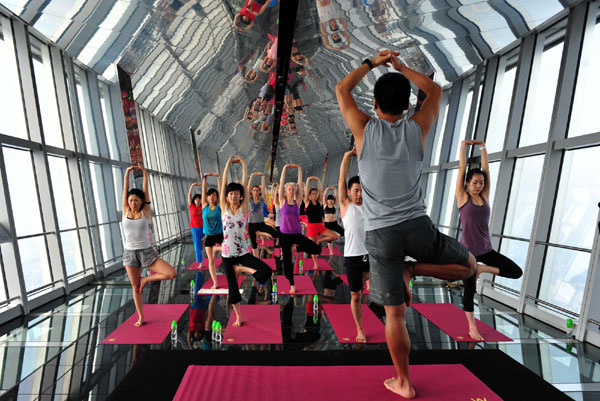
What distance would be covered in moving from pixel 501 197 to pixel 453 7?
3.37 meters

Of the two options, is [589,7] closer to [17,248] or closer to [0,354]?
[0,354]

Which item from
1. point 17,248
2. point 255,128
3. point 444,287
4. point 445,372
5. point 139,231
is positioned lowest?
point 444,287

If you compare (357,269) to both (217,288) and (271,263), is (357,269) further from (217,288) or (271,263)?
(271,263)

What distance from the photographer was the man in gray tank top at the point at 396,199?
221 centimetres

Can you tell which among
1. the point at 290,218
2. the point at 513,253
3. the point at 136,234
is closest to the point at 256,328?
the point at 136,234

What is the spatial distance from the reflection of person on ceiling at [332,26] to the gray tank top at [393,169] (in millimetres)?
3266

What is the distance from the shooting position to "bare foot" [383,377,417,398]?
252 cm

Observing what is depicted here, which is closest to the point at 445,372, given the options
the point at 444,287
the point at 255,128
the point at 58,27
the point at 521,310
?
the point at 521,310

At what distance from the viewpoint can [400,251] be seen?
7.41 ft

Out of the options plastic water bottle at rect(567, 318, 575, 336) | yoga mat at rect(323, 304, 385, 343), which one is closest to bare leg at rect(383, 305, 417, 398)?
yoga mat at rect(323, 304, 385, 343)

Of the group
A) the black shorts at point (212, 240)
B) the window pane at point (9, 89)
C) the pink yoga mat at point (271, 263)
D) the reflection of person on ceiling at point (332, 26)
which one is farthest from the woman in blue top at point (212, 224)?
the window pane at point (9, 89)

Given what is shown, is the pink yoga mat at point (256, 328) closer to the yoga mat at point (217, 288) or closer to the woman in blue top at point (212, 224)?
the yoga mat at point (217, 288)

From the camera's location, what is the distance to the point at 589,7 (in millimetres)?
5168

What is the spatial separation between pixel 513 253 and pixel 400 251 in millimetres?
5585
